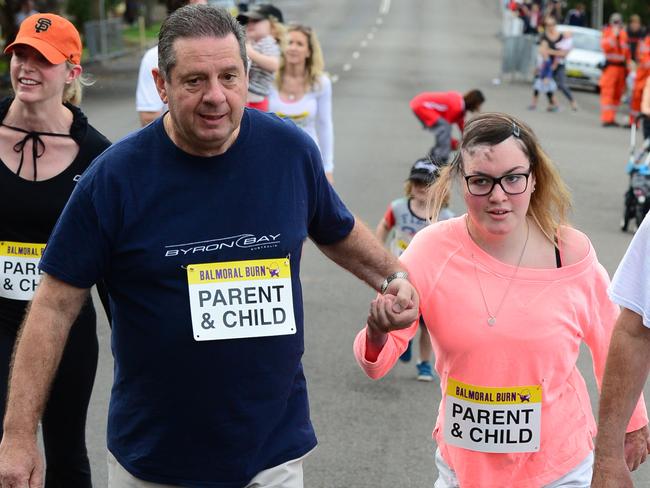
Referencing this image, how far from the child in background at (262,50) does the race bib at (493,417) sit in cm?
523

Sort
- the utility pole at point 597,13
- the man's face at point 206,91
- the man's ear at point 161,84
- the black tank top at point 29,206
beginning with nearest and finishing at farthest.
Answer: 1. the man's face at point 206,91
2. the man's ear at point 161,84
3. the black tank top at point 29,206
4. the utility pole at point 597,13

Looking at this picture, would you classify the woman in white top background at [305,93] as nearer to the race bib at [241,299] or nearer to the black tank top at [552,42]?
the race bib at [241,299]

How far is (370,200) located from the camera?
14727 millimetres

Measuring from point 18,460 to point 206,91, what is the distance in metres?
1.06

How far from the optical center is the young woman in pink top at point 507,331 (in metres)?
3.79

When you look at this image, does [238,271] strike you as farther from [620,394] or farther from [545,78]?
[545,78]

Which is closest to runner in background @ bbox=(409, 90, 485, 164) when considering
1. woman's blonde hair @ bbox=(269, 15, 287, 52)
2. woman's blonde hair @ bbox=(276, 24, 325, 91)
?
woman's blonde hair @ bbox=(269, 15, 287, 52)

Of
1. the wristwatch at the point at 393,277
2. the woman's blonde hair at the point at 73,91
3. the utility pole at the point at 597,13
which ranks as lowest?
the utility pole at the point at 597,13

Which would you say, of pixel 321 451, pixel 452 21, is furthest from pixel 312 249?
pixel 452 21

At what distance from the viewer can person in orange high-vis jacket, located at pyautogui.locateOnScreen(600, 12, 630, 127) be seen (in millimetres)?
25203

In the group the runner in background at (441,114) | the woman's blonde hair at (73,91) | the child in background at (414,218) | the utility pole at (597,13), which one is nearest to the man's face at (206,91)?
the woman's blonde hair at (73,91)

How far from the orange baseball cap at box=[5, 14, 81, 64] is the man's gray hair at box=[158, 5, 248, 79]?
1.36m

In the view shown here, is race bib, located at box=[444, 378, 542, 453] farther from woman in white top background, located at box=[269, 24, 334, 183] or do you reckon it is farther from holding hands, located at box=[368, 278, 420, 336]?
woman in white top background, located at box=[269, 24, 334, 183]

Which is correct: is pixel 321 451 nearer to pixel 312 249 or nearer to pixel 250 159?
pixel 250 159
